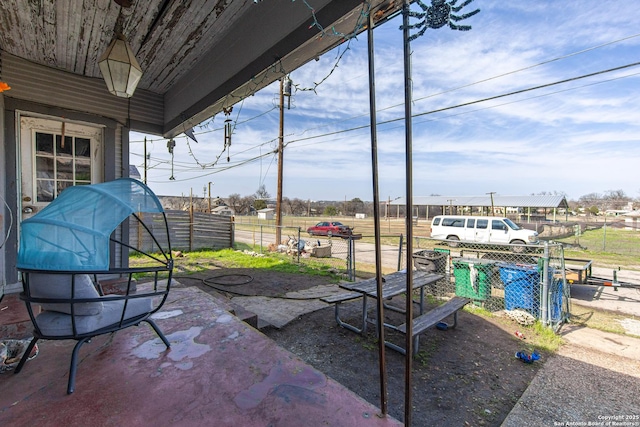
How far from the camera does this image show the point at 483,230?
13227 mm

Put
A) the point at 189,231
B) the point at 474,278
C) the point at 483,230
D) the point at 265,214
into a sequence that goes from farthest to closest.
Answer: the point at 265,214
the point at 483,230
the point at 189,231
the point at 474,278

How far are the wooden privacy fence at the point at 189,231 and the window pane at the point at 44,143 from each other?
6003 millimetres

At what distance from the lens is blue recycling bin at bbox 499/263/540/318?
459 cm

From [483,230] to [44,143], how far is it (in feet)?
48.5

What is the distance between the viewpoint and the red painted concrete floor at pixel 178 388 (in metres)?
1.39

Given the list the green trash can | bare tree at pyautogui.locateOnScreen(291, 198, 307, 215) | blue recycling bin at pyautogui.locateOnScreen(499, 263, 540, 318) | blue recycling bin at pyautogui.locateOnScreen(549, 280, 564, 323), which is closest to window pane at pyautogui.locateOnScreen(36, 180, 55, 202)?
the green trash can

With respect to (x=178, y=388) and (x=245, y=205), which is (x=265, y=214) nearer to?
(x=245, y=205)

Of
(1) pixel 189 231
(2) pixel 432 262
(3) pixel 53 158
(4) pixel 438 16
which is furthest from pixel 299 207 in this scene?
(4) pixel 438 16

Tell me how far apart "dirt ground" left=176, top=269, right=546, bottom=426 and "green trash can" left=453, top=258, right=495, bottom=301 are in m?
0.70

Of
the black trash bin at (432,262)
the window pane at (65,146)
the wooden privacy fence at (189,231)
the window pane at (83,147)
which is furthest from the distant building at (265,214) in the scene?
the window pane at (65,146)

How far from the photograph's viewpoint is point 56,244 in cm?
157

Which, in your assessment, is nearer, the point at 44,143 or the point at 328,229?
the point at 44,143

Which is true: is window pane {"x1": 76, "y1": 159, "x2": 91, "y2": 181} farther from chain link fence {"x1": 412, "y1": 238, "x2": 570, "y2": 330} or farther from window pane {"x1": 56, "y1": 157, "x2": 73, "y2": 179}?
chain link fence {"x1": 412, "y1": 238, "x2": 570, "y2": 330}

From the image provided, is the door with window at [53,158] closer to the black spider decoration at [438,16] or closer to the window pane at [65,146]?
the window pane at [65,146]
